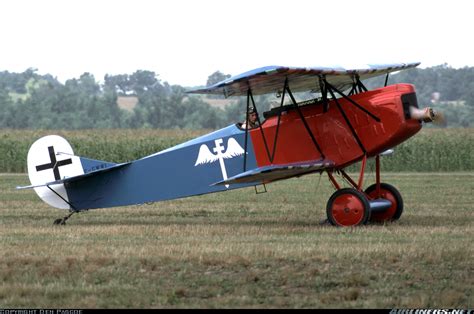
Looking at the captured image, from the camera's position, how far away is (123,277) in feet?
37.7

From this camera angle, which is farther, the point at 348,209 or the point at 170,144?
the point at 170,144

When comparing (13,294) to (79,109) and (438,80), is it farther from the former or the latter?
(438,80)

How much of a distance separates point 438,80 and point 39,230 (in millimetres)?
100786

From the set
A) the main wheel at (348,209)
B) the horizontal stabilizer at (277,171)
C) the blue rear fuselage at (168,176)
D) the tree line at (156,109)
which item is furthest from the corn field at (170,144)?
the tree line at (156,109)

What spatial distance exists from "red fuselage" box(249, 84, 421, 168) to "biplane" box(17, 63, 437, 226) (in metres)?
0.02

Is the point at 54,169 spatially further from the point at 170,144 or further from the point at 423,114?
the point at 170,144

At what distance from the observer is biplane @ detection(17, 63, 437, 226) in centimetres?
1650

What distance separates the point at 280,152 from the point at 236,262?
533 cm

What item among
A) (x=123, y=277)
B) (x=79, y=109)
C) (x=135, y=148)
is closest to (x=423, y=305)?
(x=123, y=277)

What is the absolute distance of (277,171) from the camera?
16328 millimetres

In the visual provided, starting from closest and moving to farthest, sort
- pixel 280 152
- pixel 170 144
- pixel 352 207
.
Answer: pixel 352 207 < pixel 280 152 < pixel 170 144

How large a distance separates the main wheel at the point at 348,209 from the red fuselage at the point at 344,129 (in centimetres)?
78

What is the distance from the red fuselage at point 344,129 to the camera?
1664 cm

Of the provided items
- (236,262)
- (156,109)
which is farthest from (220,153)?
(156,109)
